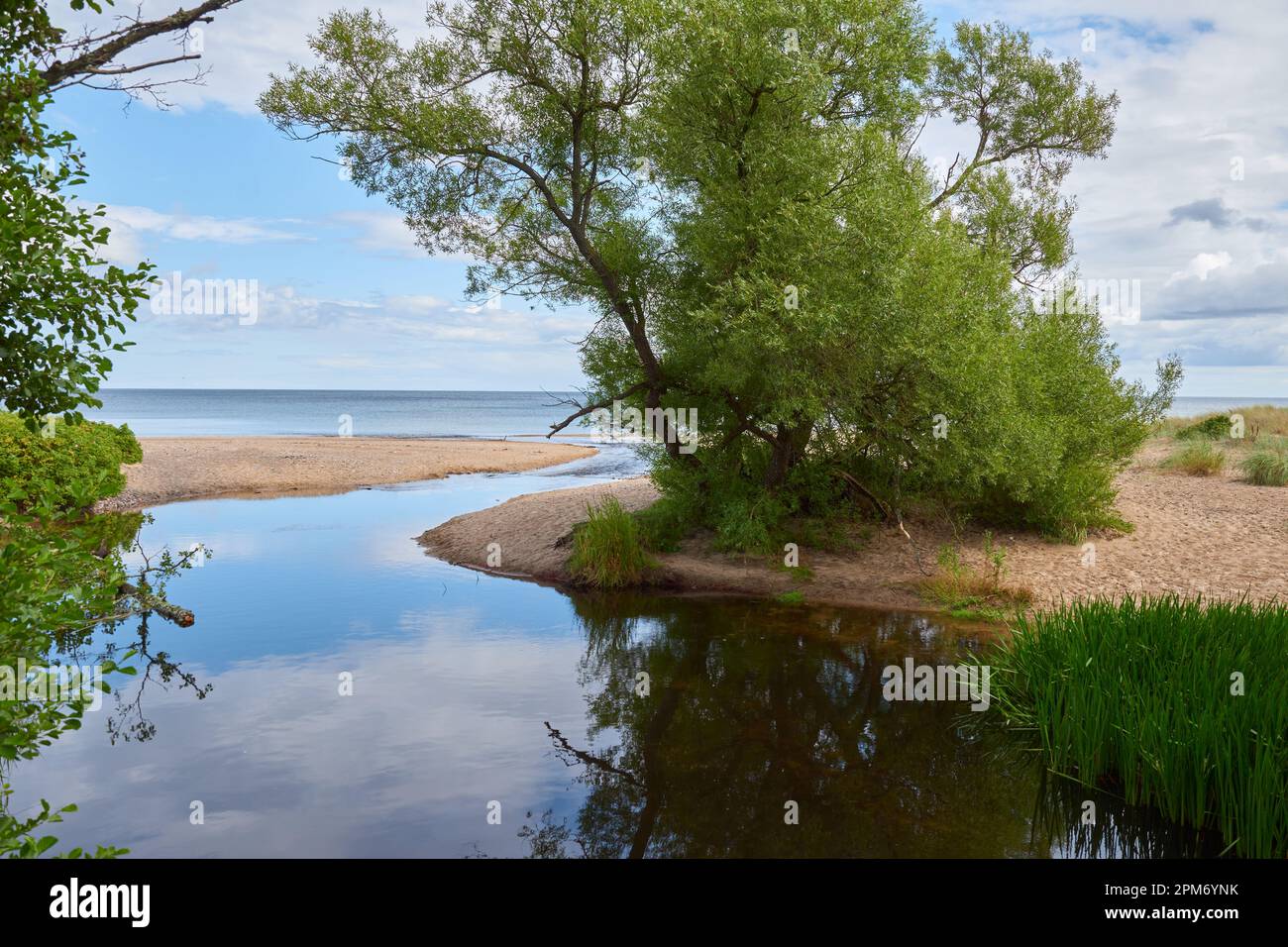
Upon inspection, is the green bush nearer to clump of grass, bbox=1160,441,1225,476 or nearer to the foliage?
the foliage

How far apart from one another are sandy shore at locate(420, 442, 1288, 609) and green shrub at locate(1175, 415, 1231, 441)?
12.7 metres

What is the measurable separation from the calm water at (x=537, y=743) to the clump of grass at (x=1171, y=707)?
47 cm

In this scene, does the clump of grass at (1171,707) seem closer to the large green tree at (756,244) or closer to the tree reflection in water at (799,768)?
the tree reflection in water at (799,768)

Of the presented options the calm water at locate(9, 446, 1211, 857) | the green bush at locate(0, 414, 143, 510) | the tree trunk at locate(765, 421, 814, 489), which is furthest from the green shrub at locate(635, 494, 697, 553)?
the green bush at locate(0, 414, 143, 510)

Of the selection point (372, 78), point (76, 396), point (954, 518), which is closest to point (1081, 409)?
point (954, 518)

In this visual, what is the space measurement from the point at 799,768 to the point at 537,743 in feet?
9.41

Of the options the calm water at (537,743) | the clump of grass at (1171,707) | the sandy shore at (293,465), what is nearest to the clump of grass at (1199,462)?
the calm water at (537,743)

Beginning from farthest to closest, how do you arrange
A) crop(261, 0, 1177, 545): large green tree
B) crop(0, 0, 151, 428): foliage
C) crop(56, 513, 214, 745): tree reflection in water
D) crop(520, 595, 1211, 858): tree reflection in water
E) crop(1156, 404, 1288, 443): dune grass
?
crop(1156, 404, 1288, 443): dune grass → crop(261, 0, 1177, 545): large green tree → crop(56, 513, 214, 745): tree reflection in water → crop(520, 595, 1211, 858): tree reflection in water → crop(0, 0, 151, 428): foliage

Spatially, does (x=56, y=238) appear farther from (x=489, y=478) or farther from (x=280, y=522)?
(x=489, y=478)

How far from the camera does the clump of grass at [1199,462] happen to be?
87.6 ft

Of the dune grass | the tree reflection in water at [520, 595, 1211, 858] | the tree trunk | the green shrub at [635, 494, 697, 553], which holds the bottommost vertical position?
the tree reflection in water at [520, 595, 1211, 858]

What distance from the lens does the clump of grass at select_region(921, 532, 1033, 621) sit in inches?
578

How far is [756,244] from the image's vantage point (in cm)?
1512
